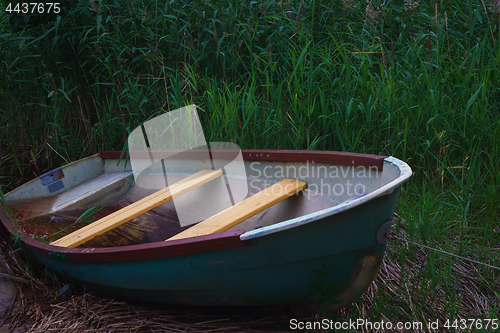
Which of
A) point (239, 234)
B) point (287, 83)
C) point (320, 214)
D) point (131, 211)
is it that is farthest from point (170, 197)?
point (287, 83)

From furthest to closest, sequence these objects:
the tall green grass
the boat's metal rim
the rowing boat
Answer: the tall green grass, the rowing boat, the boat's metal rim

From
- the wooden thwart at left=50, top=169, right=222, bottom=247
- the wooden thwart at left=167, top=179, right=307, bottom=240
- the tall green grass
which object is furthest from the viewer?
the tall green grass

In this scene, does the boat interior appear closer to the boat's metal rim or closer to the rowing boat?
the rowing boat

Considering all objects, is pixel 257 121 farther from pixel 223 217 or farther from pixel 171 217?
pixel 223 217

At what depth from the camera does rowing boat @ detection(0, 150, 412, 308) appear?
4.86ft

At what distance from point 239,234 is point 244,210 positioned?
1.92 ft

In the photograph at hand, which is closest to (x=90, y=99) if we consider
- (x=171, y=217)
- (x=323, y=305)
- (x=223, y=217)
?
(x=171, y=217)

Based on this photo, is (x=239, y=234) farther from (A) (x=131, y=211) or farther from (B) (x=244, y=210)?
(A) (x=131, y=211)

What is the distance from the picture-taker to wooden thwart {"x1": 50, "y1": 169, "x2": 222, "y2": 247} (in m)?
2.10

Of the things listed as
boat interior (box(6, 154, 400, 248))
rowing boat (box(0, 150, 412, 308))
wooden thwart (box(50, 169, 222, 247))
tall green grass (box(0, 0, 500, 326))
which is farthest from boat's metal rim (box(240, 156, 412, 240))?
wooden thwart (box(50, 169, 222, 247))

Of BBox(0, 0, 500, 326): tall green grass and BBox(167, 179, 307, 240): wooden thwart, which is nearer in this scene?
BBox(167, 179, 307, 240): wooden thwart

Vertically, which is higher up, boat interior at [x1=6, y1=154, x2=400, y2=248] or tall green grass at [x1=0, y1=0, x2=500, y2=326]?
tall green grass at [x1=0, y1=0, x2=500, y2=326]

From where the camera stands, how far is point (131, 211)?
232cm

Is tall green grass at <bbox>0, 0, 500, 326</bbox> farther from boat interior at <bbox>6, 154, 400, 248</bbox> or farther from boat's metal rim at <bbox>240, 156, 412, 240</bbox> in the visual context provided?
boat's metal rim at <bbox>240, 156, 412, 240</bbox>
